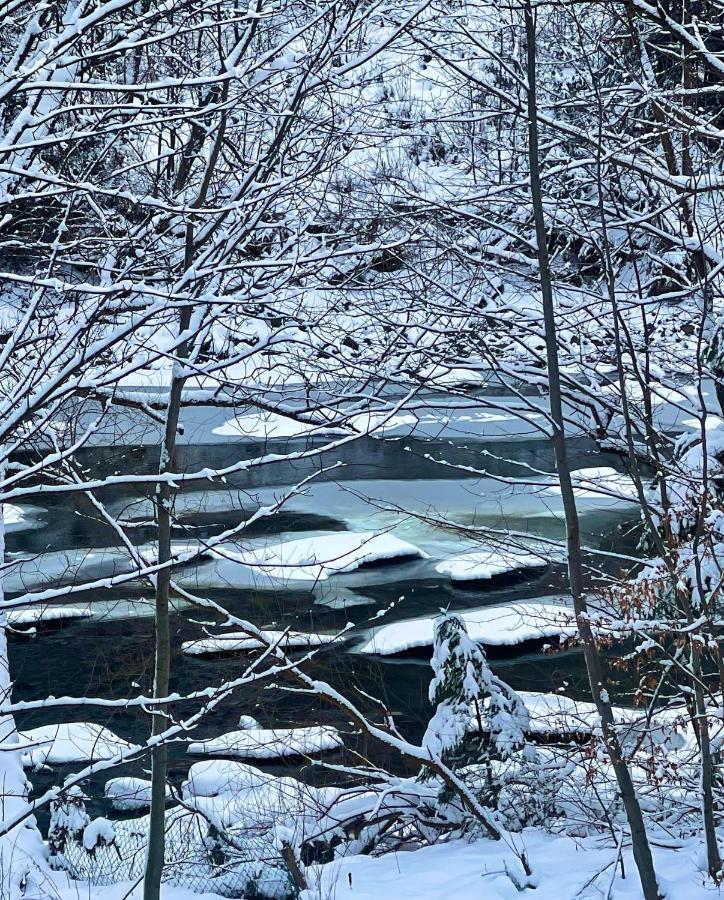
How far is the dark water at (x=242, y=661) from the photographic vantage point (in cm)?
958

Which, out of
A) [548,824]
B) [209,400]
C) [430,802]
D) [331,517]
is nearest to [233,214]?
[209,400]

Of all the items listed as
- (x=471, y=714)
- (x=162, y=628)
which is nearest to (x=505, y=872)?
(x=471, y=714)

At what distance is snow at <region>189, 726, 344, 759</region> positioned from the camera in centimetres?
900

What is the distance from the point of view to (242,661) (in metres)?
10.6

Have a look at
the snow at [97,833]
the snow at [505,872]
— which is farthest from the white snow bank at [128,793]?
the snow at [505,872]

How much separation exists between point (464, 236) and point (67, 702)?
14.5ft

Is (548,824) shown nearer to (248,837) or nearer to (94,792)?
(248,837)

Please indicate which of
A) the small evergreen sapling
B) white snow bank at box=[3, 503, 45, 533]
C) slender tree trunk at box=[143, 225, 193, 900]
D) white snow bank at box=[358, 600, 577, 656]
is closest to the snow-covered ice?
white snow bank at box=[358, 600, 577, 656]

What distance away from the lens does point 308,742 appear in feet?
30.1

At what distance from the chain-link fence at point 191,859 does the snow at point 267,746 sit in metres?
0.85

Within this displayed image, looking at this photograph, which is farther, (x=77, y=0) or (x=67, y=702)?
(x=77, y=0)

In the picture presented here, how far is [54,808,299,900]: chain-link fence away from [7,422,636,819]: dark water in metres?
0.91

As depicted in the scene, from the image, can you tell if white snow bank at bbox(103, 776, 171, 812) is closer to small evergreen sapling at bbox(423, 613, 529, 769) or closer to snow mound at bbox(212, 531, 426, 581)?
small evergreen sapling at bbox(423, 613, 529, 769)

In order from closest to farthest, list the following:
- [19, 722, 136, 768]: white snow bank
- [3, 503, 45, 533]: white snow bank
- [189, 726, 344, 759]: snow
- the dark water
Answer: [189, 726, 344, 759]: snow, [19, 722, 136, 768]: white snow bank, the dark water, [3, 503, 45, 533]: white snow bank
